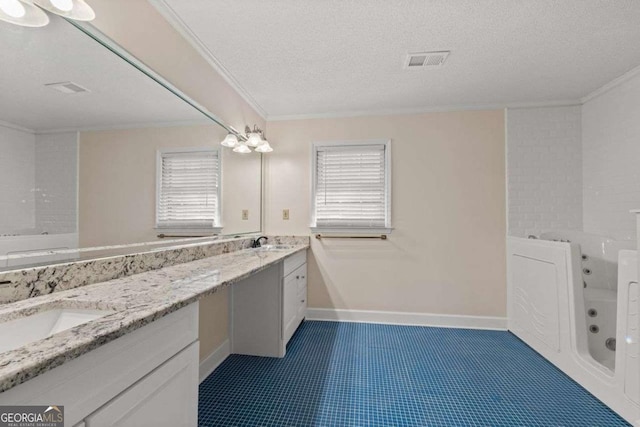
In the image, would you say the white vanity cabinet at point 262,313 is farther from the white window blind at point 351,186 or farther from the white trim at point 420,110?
the white trim at point 420,110

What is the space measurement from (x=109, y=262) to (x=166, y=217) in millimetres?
501

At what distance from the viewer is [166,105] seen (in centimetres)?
176

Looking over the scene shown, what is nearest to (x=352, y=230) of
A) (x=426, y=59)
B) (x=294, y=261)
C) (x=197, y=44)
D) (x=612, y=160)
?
(x=294, y=261)

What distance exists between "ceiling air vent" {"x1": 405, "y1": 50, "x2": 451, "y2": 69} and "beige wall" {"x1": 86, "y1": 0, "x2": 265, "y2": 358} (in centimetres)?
150

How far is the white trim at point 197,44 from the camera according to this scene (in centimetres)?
169

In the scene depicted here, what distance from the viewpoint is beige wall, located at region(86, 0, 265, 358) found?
1.42 meters

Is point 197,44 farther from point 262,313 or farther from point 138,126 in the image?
point 262,313

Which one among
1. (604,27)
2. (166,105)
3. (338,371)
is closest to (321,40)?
(166,105)

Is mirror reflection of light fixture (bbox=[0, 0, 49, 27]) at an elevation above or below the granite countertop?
above

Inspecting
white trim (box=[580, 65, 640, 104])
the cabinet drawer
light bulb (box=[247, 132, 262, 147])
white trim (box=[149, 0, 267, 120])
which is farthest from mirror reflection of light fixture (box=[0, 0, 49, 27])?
white trim (box=[580, 65, 640, 104])

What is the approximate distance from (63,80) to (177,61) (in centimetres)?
80

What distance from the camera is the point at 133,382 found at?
2.82 feet

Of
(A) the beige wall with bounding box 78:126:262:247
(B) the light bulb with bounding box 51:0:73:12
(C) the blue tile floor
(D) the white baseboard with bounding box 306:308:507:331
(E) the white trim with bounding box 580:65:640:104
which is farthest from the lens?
(D) the white baseboard with bounding box 306:308:507:331

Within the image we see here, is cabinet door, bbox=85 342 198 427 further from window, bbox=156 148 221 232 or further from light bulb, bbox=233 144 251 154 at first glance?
light bulb, bbox=233 144 251 154
